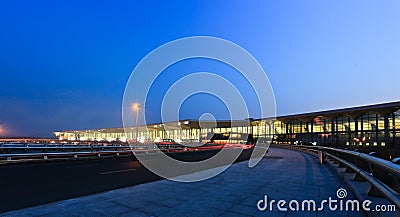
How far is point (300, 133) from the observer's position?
6969 cm

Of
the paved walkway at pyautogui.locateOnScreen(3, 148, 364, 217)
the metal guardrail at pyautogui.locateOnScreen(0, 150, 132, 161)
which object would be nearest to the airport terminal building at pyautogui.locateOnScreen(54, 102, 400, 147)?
the metal guardrail at pyautogui.locateOnScreen(0, 150, 132, 161)

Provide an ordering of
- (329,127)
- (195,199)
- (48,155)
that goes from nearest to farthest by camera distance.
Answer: (195,199), (48,155), (329,127)

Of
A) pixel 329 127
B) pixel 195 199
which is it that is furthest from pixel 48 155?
pixel 329 127

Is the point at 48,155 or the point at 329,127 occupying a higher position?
the point at 329,127

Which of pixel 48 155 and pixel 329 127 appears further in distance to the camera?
pixel 329 127

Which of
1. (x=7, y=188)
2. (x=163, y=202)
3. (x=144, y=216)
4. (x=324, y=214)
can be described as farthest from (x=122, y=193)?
(x=324, y=214)

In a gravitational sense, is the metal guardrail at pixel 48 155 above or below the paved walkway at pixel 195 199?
below

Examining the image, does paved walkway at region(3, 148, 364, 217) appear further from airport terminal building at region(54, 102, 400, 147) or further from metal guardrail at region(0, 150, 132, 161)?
airport terminal building at region(54, 102, 400, 147)

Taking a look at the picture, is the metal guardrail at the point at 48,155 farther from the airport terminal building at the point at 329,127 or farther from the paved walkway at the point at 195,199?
the airport terminal building at the point at 329,127

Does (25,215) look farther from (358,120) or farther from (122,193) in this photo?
(358,120)

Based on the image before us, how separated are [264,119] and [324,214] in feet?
243

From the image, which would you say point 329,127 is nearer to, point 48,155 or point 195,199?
point 48,155

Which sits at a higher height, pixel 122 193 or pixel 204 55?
pixel 204 55

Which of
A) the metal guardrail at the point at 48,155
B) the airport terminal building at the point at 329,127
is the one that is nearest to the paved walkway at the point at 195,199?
the metal guardrail at the point at 48,155
